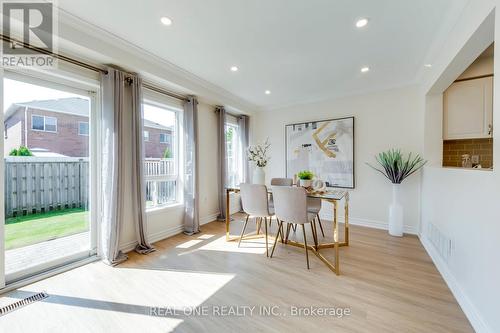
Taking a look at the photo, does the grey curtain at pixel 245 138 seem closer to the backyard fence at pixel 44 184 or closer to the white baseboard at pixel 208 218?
the white baseboard at pixel 208 218

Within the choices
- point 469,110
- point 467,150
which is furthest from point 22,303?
point 467,150

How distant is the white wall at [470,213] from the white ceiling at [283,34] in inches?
13.1

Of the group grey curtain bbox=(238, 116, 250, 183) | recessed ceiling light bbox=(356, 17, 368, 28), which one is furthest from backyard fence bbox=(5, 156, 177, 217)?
recessed ceiling light bbox=(356, 17, 368, 28)

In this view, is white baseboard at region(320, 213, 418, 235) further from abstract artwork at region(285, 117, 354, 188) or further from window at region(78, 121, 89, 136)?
window at region(78, 121, 89, 136)

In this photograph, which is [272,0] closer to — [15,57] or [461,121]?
[15,57]

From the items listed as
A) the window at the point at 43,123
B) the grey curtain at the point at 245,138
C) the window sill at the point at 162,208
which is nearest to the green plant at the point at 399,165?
the grey curtain at the point at 245,138

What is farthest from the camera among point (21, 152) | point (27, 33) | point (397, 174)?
point (397, 174)

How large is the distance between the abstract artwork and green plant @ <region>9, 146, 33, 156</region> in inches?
163

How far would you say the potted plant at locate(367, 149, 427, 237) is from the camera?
3303 mm

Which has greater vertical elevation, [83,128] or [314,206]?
[83,128]

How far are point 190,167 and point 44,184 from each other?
1.83 metres

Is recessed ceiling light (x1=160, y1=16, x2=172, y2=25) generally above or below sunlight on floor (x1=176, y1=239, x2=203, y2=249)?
above

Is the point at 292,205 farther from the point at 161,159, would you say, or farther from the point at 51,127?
the point at 51,127

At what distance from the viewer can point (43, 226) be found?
2.33 m
